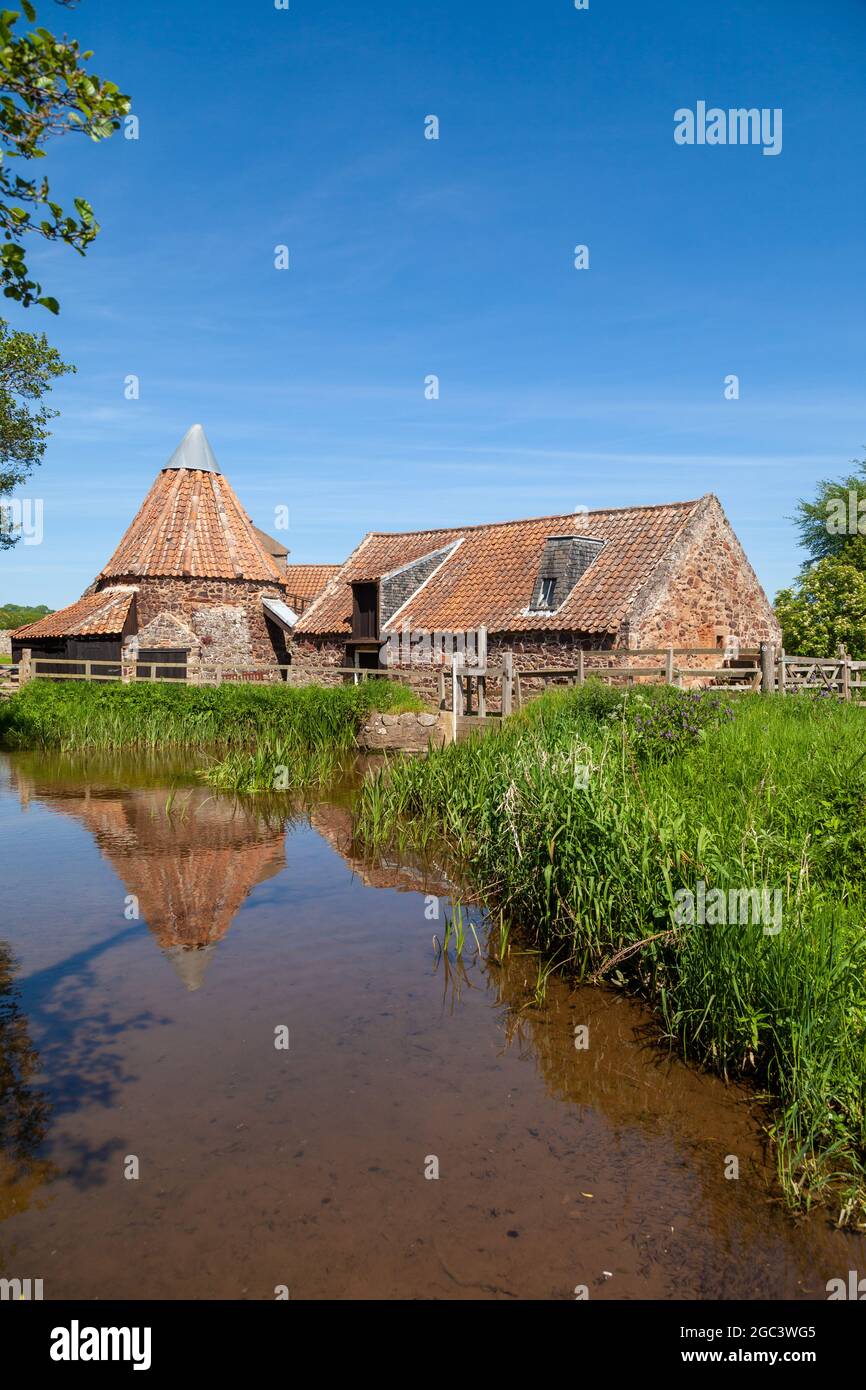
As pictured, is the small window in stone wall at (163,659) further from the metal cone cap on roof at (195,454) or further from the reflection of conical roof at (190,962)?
the reflection of conical roof at (190,962)

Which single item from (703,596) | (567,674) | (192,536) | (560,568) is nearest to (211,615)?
(192,536)

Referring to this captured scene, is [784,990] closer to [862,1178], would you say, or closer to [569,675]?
[862,1178]

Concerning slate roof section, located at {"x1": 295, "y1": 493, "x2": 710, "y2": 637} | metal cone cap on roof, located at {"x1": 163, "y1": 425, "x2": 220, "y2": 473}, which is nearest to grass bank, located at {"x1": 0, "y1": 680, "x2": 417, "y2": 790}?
slate roof section, located at {"x1": 295, "y1": 493, "x2": 710, "y2": 637}

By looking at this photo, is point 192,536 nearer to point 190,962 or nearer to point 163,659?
point 163,659

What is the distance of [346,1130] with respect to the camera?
14.5ft

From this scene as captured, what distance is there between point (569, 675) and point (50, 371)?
19.3 m

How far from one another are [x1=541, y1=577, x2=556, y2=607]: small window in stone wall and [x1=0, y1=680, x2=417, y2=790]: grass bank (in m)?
6.30

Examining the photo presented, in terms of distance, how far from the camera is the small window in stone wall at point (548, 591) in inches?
980

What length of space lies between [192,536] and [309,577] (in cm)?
807

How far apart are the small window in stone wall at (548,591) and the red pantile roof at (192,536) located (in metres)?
10.9

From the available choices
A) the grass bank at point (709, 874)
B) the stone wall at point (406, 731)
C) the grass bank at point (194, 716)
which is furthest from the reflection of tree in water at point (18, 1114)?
the stone wall at point (406, 731)

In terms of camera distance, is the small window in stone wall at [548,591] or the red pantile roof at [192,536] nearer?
the small window in stone wall at [548,591]

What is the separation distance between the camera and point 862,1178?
12.7ft

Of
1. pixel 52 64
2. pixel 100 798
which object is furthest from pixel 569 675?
pixel 52 64
